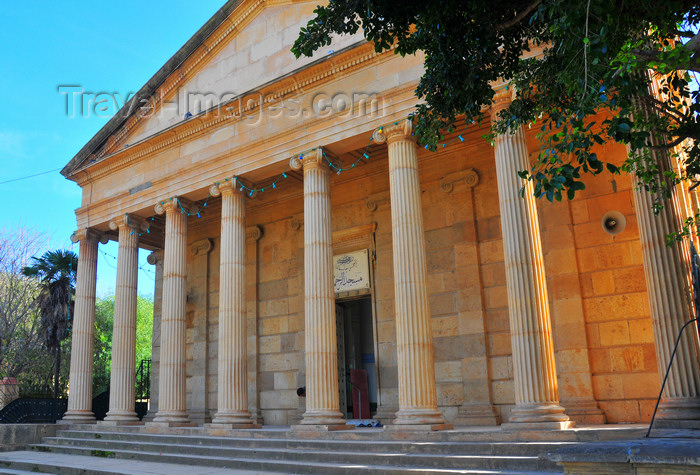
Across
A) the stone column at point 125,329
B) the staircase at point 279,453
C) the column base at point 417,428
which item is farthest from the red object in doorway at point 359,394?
the stone column at point 125,329

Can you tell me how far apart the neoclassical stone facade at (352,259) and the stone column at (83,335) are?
0.07 m

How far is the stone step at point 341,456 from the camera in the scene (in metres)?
9.70

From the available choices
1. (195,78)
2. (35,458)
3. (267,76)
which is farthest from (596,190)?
(35,458)

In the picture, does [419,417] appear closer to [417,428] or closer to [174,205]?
[417,428]

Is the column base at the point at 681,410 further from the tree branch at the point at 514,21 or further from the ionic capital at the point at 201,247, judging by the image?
the ionic capital at the point at 201,247

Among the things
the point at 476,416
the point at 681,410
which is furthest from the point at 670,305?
the point at 476,416

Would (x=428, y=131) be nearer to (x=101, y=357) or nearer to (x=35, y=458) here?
(x=35, y=458)

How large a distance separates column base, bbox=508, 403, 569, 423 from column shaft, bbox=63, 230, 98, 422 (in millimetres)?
14367

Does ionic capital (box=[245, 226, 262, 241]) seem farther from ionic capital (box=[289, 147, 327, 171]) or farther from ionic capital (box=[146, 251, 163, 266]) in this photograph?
ionic capital (box=[289, 147, 327, 171])

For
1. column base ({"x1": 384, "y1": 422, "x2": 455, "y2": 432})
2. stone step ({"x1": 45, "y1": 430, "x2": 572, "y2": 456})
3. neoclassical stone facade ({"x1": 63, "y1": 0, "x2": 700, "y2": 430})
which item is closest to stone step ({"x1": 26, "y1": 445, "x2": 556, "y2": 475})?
A: stone step ({"x1": 45, "y1": 430, "x2": 572, "y2": 456})

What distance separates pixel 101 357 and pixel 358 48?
40.5 meters

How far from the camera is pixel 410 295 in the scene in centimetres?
1296

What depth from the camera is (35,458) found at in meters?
15.3

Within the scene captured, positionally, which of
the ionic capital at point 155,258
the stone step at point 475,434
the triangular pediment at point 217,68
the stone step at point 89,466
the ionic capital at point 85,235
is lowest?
the stone step at point 89,466
